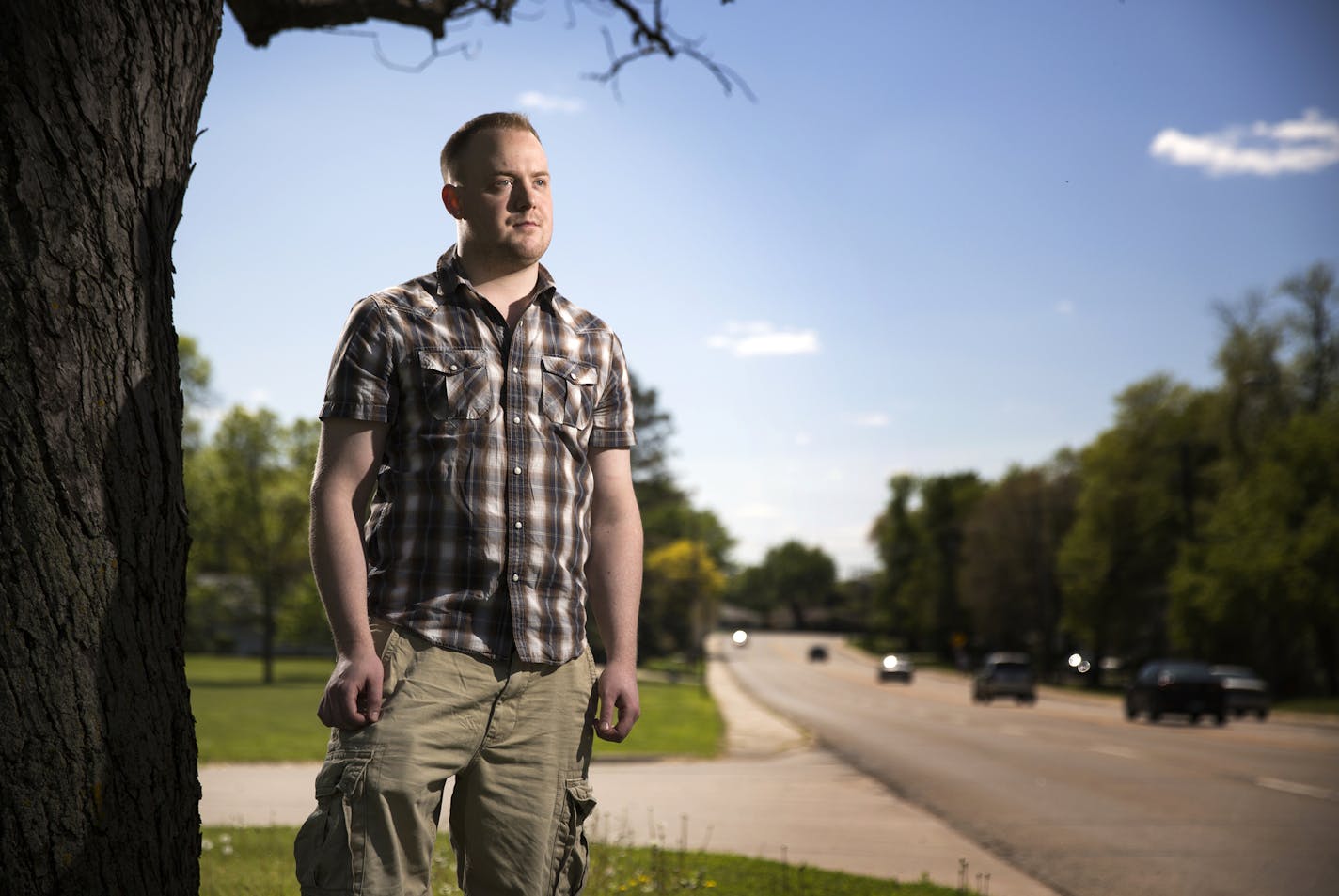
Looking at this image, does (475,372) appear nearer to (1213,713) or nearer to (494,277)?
(494,277)

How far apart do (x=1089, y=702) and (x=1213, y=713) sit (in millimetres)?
18968

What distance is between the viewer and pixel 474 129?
2.96 m

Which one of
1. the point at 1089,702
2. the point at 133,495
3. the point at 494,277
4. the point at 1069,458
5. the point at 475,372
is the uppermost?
the point at 1069,458

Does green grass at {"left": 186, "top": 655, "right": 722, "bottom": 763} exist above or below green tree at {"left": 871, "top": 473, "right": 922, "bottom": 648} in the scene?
below

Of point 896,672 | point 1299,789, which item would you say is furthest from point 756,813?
point 896,672

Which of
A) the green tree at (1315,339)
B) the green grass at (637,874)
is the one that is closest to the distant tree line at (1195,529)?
the green tree at (1315,339)

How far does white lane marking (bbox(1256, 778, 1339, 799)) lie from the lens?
12.3 metres

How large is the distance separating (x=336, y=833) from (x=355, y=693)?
0.28m

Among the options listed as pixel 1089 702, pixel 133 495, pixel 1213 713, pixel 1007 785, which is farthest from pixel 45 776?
pixel 1089 702

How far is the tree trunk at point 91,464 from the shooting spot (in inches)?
116

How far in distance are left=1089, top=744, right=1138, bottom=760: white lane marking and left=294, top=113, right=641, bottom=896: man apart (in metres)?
15.6

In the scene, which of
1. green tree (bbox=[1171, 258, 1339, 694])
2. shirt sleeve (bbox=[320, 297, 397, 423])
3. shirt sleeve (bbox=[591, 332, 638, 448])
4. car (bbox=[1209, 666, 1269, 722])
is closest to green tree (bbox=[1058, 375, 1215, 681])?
green tree (bbox=[1171, 258, 1339, 694])

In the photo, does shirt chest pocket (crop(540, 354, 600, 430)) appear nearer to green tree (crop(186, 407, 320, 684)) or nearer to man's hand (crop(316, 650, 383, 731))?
man's hand (crop(316, 650, 383, 731))

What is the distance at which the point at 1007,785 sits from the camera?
13836 millimetres
